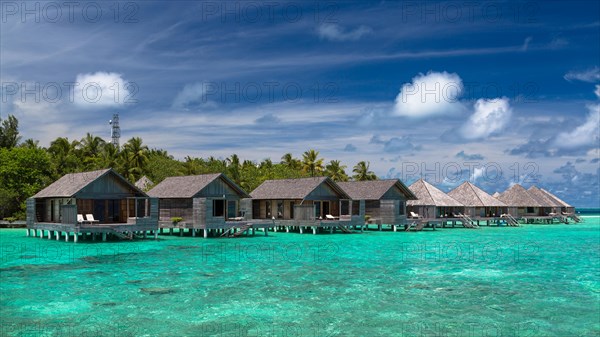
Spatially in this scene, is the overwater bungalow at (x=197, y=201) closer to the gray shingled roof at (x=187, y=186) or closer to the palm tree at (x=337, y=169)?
the gray shingled roof at (x=187, y=186)

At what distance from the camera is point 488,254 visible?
1359 inches

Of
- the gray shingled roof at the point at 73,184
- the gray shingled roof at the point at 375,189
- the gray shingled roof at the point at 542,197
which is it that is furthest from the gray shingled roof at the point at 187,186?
the gray shingled roof at the point at 542,197

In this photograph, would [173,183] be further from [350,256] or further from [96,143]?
[96,143]

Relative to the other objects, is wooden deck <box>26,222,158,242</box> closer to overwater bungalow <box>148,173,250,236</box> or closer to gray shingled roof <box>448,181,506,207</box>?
overwater bungalow <box>148,173,250,236</box>

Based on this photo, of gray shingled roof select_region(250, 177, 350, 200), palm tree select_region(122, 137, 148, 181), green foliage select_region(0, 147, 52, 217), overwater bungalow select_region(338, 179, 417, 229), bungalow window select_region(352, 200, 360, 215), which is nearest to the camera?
gray shingled roof select_region(250, 177, 350, 200)

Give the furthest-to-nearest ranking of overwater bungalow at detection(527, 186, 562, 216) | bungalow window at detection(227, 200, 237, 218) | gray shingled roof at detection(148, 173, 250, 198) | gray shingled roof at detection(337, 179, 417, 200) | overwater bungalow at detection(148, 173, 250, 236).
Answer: overwater bungalow at detection(527, 186, 562, 216), gray shingled roof at detection(337, 179, 417, 200), bungalow window at detection(227, 200, 237, 218), gray shingled roof at detection(148, 173, 250, 198), overwater bungalow at detection(148, 173, 250, 236)

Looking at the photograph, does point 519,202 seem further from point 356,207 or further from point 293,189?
point 293,189

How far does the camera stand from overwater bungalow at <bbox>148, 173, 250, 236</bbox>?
143 ft

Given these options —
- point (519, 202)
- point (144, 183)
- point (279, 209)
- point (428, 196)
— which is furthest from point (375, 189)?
point (519, 202)

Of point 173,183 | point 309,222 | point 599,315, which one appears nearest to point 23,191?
point 173,183

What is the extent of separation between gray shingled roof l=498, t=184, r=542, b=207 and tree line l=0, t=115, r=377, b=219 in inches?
861

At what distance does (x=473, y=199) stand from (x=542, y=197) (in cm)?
1627

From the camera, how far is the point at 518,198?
82.2 meters

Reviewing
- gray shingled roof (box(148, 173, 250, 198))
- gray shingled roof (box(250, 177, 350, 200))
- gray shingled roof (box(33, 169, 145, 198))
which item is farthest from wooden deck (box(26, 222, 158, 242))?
gray shingled roof (box(250, 177, 350, 200))
